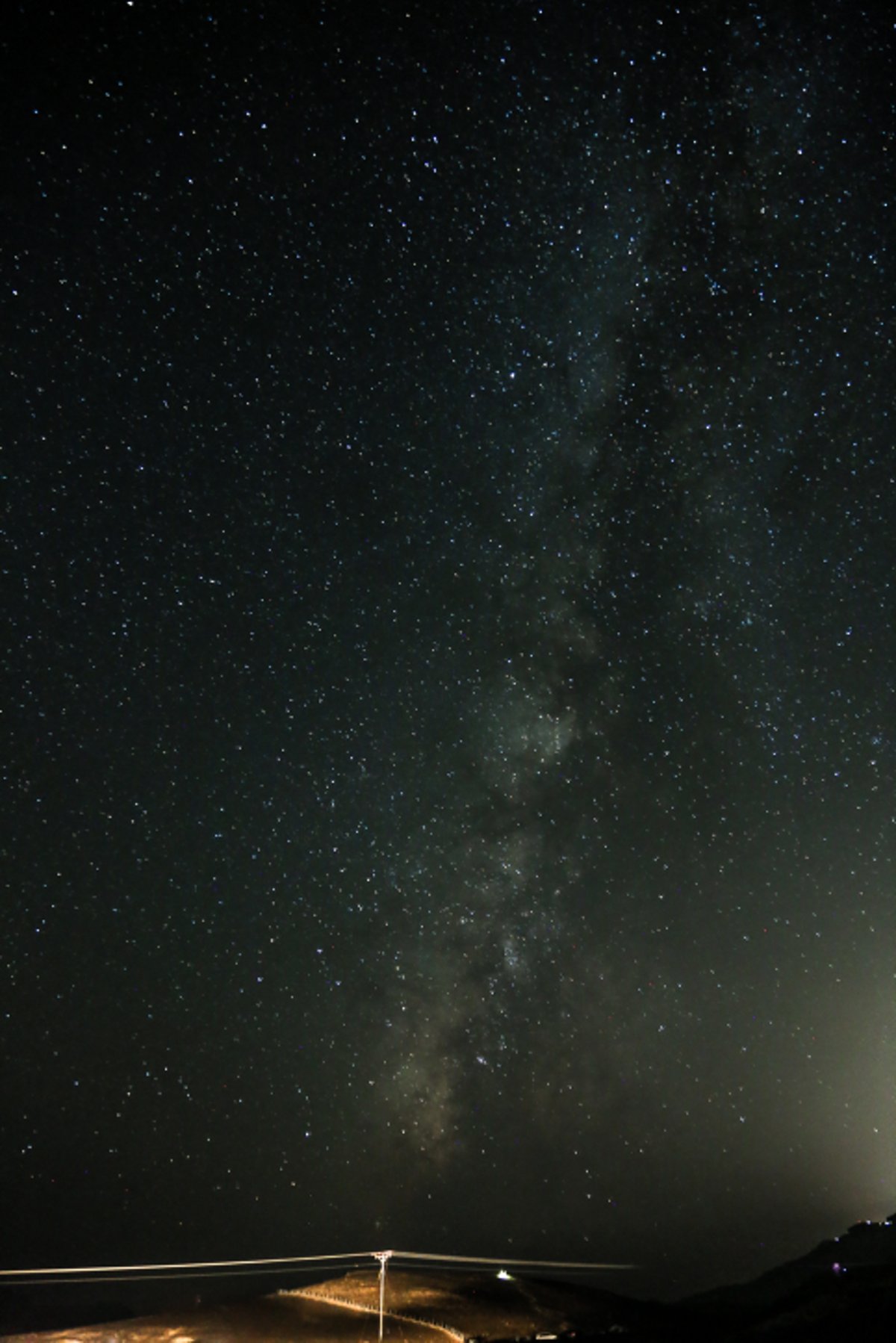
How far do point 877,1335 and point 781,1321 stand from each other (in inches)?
177

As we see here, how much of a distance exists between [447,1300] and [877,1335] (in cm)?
1253

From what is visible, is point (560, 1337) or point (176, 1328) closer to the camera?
point (176, 1328)

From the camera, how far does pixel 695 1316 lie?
33844mm

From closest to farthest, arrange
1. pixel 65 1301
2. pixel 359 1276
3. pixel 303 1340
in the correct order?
pixel 303 1340, pixel 359 1276, pixel 65 1301

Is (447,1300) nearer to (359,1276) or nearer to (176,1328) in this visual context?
(359,1276)

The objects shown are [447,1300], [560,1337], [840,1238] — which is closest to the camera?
[560,1337]

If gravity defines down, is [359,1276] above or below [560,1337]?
above

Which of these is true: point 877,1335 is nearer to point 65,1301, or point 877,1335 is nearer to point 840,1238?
point 840,1238

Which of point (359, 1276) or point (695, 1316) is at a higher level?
point (359, 1276)

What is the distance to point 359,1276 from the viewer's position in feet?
105

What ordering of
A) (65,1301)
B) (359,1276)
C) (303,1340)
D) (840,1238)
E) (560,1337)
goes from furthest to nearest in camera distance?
(65,1301), (840,1238), (359,1276), (560,1337), (303,1340)

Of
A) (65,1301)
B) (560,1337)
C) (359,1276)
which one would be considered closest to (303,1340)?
(560,1337)

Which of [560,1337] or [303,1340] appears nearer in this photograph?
[303,1340]

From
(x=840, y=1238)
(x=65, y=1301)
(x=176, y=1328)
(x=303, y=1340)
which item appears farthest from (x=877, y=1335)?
(x=65, y=1301)
